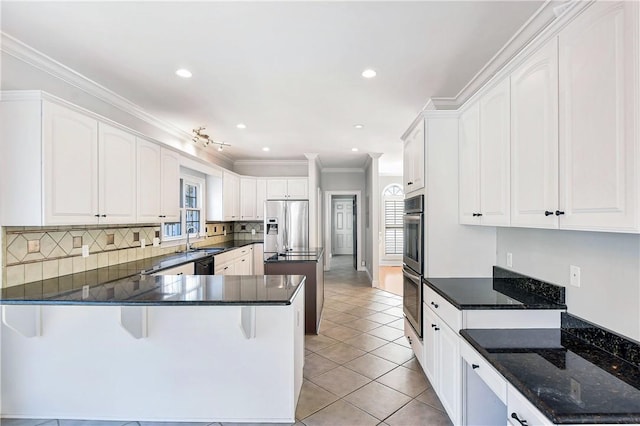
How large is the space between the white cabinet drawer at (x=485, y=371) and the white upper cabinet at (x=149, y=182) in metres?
3.12

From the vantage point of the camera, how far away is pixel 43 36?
7.29ft

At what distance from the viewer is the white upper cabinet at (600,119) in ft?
3.59

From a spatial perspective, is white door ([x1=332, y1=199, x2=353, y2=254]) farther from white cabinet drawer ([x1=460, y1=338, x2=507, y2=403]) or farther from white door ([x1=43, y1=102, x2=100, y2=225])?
white cabinet drawer ([x1=460, y1=338, x2=507, y2=403])

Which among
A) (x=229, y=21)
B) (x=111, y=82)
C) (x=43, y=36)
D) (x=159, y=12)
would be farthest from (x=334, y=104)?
(x=43, y=36)

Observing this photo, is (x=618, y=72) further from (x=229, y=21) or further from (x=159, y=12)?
(x=159, y=12)

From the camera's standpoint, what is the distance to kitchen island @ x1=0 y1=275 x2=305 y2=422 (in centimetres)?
210

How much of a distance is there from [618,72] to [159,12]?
2391mm

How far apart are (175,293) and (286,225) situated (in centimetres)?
419

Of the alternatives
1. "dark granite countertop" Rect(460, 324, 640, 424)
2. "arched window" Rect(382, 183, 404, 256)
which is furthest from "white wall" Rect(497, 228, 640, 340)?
"arched window" Rect(382, 183, 404, 256)

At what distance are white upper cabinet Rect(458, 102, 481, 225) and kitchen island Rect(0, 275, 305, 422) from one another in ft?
5.10

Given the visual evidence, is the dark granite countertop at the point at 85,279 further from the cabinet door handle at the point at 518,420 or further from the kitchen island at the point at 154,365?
the cabinet door handle at the point at 518,420

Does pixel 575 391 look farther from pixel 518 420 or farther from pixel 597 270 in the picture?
pixel 597 270

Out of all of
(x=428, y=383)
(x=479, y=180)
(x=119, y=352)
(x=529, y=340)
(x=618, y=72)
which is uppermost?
(x=618, y=72)

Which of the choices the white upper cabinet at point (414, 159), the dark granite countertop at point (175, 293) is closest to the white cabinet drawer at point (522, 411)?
the dark granite countertop at point (175, 293)
